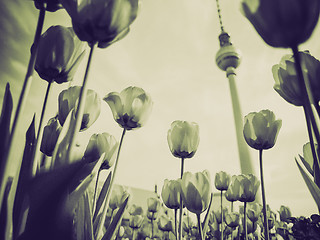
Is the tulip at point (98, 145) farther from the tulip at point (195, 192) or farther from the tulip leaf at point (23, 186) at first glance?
the tulip at point (195, 192)

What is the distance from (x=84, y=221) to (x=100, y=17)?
0.55 meters

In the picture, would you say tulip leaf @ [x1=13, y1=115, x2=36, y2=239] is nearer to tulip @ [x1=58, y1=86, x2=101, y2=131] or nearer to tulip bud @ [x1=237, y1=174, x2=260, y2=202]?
tulip @ [x1=58, y1=86, x2=101, y2=131]

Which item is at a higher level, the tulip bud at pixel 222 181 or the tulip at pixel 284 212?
the tulip bud at pixel 222 181

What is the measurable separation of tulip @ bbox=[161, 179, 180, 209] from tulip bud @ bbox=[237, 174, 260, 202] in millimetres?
556

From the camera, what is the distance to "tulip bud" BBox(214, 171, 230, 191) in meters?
2.06

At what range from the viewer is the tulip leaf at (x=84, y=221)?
602 mm

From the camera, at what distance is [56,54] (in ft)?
2.26

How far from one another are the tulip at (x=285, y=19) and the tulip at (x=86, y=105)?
0.65m

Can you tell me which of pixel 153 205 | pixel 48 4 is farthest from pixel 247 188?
pixel 48 4

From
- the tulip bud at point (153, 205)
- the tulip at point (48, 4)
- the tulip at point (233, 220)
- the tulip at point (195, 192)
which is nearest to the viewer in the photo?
the tulip at point (48, 4)

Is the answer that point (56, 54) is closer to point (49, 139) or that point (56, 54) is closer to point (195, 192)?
point (49, 139)

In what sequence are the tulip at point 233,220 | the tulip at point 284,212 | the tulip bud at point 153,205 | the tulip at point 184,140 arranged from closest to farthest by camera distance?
the tulip at point 184,140, the tulip at point 233,220, the tulip bud at point 153,205, the tulip at point 284,212

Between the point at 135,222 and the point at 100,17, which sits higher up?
the point at 100,17

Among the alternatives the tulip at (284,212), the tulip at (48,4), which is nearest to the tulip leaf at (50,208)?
the tulip at (48,4)
